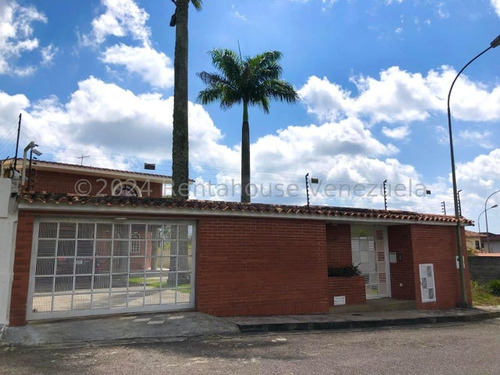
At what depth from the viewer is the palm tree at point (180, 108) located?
1255cm

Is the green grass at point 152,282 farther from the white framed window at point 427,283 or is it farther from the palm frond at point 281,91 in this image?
the palm frond at point 281,91

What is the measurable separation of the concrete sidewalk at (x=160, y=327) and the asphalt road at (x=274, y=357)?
0.32 m

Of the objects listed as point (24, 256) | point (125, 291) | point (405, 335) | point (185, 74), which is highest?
point (185, 74)

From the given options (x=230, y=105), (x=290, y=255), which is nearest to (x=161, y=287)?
(x=290, y=255)

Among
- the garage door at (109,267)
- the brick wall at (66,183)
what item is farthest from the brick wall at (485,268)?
the brick wall at (66,183)

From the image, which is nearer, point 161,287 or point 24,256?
point 24,256

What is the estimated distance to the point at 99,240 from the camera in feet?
28.2

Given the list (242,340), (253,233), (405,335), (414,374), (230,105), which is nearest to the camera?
(414,374)

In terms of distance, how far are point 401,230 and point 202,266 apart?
278 inches

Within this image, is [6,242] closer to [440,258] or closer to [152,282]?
[152,282]

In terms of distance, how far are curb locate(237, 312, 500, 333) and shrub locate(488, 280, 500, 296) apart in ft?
21.1

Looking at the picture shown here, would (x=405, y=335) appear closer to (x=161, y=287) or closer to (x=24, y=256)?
(x=161, y=287)

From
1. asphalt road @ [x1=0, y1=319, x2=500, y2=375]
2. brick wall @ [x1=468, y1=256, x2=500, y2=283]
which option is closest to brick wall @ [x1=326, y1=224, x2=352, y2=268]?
asphalt road @ [x1=0, y1=319, x2=500, y2=375]

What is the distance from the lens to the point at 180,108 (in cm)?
1302
